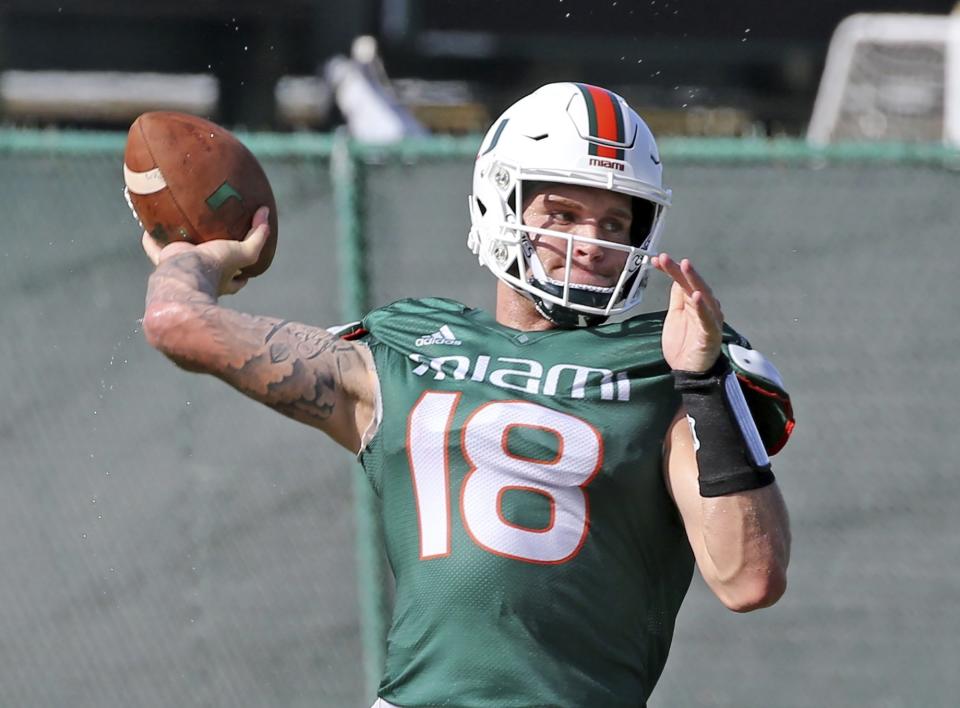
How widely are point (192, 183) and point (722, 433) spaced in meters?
1.24

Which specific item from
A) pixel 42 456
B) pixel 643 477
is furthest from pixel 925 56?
pixel 643 477

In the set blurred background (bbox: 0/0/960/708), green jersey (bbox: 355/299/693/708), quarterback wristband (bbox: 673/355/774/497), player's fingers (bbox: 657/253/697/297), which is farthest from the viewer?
blurred background (bbox: 0/0/960/708)

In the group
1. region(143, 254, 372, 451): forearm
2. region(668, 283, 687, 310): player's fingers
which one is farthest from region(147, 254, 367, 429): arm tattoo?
region(668, 283, 687, 310): player's fingers

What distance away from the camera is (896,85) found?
857 centimetres

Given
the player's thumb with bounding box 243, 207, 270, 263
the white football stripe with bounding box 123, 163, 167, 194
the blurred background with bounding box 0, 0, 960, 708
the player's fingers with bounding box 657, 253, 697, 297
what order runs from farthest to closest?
the blurred background with bounding box 0, 0, 960, 708 → the white football stripe with bounding box 123, 163, 167, 194 → the player's thumb with bounding box 243, 207, 270, 263 → the player's fingers with bounding box 657, 253, 697, 297

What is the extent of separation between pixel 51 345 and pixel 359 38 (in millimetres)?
5274

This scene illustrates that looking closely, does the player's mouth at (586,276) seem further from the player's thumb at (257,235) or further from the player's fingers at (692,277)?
the player's thumb at (257,235)

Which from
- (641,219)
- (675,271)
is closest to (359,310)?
(641,219)

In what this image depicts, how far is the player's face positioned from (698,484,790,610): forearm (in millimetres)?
525

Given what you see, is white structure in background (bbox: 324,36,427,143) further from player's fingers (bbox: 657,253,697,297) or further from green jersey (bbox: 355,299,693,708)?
player's fingers (bbox: 657,253,697,297)

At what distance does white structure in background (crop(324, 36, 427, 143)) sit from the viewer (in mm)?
8094

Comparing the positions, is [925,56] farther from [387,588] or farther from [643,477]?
[643,477]

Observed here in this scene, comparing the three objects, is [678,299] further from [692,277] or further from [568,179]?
[568,179]

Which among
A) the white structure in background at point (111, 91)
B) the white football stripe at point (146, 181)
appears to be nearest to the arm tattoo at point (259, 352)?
the white football stripe at point (146, 181)
